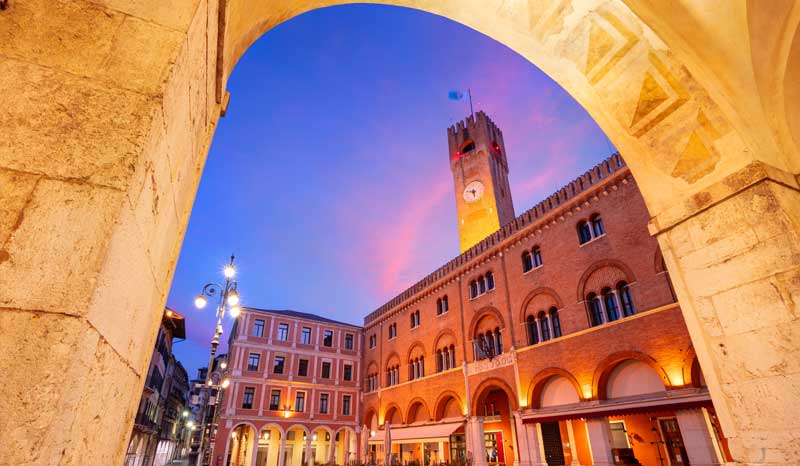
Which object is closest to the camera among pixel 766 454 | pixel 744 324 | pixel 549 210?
pixel 766 454

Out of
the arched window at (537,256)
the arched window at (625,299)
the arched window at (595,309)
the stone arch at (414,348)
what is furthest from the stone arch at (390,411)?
the arched window at (625,299)

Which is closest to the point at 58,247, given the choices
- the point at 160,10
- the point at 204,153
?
the point at 160,10

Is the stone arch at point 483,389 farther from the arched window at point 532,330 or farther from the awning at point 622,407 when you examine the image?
the arched window at point 532,330

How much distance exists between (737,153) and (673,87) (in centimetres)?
78


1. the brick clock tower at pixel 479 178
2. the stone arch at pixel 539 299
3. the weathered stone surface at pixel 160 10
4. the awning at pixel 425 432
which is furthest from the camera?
the brick clock tower at pixel 479 178

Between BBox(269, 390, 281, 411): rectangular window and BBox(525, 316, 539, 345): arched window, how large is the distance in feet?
67.3

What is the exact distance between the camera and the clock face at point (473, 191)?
3416 cm

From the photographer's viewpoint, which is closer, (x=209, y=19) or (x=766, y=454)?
(x=209, y=19)

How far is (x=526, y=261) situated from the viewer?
18516mm

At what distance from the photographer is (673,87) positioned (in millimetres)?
3453

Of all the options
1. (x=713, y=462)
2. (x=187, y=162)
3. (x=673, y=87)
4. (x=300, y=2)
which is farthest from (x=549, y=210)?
(x=187, y=162)

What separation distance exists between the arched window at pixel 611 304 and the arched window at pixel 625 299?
9.3 inches

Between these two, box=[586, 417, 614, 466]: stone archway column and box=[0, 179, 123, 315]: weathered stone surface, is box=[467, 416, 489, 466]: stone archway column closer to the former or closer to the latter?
box=[586, 417, 614, 466]: stone archway column

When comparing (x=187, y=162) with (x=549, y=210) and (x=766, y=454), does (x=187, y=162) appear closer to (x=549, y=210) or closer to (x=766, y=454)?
(x=766, y=454)
